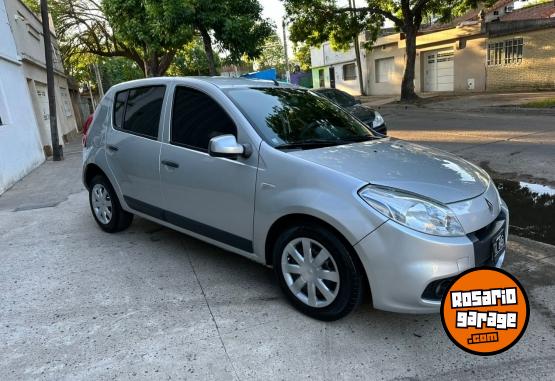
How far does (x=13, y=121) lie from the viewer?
33.2 ft

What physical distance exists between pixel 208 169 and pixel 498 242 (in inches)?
86.9

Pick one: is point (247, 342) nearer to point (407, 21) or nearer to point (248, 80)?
point (248, 80)

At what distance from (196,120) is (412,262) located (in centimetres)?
221

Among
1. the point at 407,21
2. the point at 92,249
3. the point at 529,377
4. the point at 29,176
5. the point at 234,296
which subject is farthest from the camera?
the point at 407,21

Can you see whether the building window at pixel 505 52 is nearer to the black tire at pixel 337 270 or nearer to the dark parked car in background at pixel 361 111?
the dark parked car in background at pixel 361 111

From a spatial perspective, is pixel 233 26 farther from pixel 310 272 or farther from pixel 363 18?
pixel 310 272

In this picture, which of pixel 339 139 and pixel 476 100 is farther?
pixel 476 100

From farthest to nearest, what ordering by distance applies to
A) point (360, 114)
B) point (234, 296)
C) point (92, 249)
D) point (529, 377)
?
point (360, 114) < point (92, 249) < point (234, 296) < point (529, 377)

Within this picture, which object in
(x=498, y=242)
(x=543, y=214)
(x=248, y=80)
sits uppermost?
(x=248, y=80)

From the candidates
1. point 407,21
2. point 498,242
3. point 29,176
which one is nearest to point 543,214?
point 498,242

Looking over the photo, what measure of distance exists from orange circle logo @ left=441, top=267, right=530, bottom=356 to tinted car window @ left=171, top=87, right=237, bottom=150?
77.9 inches

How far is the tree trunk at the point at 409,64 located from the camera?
63.8ft

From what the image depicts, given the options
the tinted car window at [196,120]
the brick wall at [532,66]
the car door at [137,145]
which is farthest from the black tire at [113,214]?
the brick wall at [532,66]

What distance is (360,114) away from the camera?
9391 mm
